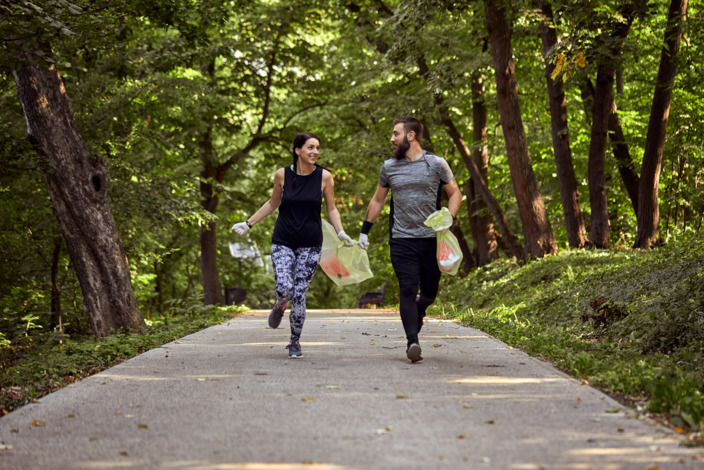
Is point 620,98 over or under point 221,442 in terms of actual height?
over

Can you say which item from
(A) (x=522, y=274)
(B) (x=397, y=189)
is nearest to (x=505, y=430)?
(B) (x=397, y=189)

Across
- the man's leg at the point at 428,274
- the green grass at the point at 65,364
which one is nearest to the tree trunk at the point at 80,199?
the green grass at the point at 65,364

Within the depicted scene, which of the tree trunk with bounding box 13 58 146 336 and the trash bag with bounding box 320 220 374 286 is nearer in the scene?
the trash bag with bounding box 320 220 374 286

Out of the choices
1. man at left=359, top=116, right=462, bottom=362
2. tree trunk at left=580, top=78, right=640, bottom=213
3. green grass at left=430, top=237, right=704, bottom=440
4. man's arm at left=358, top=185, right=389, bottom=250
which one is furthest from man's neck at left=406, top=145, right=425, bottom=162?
tree trunk at left=580, top=78, right=640, bottom=213

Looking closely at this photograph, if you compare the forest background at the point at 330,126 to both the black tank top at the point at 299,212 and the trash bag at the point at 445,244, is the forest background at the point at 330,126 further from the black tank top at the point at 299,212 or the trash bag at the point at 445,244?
the black tank top at the point at 299,212

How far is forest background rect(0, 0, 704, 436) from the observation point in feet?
38.4

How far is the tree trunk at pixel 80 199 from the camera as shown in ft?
38.3

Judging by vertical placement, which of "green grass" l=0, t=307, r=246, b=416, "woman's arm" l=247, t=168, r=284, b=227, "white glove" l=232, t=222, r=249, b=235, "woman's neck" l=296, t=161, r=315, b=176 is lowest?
"green grass" l=0, t=307, r=246, b=416

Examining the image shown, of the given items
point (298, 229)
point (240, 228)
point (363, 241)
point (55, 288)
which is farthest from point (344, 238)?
point (55, 288)

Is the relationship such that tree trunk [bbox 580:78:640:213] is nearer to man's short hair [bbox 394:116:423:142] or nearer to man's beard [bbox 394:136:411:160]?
man's short hair [bbox 394:116:423:142]

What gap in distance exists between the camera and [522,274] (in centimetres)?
1633

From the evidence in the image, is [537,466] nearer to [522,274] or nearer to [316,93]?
[522,274]

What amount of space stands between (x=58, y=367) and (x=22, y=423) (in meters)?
Answer: 2.90

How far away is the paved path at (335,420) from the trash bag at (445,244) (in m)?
0.95
